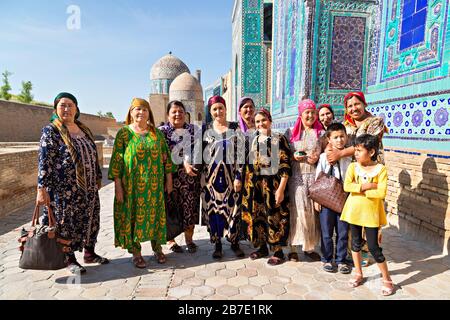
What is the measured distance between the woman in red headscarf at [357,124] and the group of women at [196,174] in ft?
0.03

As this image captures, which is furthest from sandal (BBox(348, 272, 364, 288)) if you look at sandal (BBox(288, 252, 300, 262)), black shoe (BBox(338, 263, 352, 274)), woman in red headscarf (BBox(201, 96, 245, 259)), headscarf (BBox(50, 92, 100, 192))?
headscarf (BBox(50, 92, 100, 192))

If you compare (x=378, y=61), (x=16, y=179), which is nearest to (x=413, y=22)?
(x=378, y=61)

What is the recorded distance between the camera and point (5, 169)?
16.0ft

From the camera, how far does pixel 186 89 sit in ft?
85.4

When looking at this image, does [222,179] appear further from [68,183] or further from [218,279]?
[68,183]

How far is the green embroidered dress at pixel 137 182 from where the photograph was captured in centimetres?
275

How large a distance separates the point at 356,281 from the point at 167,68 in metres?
31.2

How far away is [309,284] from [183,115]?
2118 mm

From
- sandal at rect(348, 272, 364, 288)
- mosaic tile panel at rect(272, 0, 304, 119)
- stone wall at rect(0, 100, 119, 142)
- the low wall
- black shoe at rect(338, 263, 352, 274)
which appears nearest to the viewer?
sandal at rect(348, 272, 364, 288)

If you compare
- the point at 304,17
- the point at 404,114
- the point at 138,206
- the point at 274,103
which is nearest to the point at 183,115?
the point at 138,206

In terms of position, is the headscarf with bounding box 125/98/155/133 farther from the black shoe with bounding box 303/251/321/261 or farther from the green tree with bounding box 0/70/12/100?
the green tree with bounding box 0/70/12/100

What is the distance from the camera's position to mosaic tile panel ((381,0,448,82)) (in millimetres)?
3365

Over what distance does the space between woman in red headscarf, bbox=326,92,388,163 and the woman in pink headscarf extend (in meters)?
0.20

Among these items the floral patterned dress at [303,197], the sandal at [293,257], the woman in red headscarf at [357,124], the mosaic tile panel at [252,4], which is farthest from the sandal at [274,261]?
the mosaic tile panel at [252,4]
